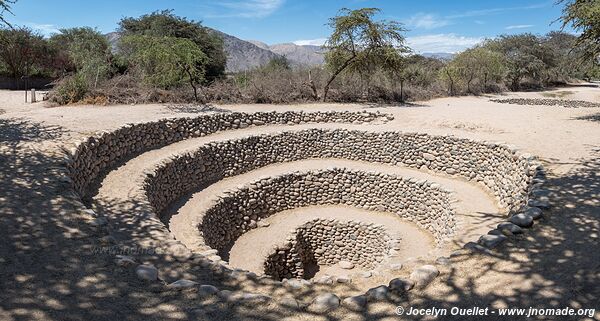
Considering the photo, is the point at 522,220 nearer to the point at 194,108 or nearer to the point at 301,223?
the point at 301,223

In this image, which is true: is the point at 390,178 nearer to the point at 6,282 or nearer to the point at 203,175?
the point at 203,175

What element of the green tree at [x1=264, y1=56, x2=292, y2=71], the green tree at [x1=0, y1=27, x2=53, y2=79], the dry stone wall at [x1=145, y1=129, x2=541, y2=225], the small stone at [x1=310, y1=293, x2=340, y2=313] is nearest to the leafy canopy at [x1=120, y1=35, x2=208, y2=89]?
the dry stone wall at [x1=145, y1=129, x2=541, y2=225]

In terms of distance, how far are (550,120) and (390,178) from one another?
7.47 metres

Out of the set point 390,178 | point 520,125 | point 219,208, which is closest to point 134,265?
point 219,208

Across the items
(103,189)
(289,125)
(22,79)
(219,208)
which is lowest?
(219,208)

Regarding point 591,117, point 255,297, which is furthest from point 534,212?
point 591,117

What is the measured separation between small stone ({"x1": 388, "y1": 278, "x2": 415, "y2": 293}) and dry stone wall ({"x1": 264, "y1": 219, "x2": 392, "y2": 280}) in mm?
7703

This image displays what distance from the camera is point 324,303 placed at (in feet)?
13.1

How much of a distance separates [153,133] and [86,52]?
21854 millimetres

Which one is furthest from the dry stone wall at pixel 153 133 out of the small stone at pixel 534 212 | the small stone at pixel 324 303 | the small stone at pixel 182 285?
the small stone at pixel 534 212

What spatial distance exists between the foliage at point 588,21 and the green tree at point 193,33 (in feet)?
82.1

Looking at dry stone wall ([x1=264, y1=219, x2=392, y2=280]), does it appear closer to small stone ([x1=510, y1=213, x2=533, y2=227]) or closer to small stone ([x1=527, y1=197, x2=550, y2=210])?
small stone ([x1=527, y1=197, x2=550, y2=210])

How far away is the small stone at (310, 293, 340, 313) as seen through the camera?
396 centimetres

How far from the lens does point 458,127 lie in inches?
607
